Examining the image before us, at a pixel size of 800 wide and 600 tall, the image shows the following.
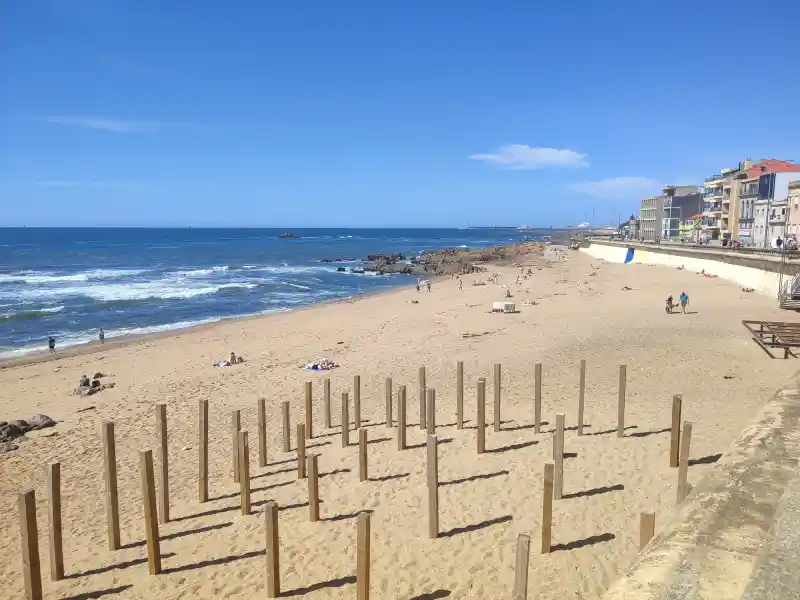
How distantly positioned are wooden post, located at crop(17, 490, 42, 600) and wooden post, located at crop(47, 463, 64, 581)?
0.62 metres

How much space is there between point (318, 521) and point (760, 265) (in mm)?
31340

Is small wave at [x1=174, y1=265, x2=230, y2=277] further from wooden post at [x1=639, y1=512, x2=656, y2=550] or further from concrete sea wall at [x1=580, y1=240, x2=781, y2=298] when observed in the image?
wooden post at [x1=639, y1=512, x2=656, y2=550]

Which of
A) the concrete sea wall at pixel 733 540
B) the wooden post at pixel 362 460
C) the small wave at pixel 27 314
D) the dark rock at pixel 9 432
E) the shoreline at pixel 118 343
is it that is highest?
the concrete sea wall at pixel 733 540

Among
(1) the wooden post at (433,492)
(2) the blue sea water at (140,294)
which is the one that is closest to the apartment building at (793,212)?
(2) the blue sea water at (140,294)

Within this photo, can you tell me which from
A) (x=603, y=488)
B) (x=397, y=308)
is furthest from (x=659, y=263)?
(x=603, y=488)

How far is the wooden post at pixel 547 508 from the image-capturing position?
6961mm

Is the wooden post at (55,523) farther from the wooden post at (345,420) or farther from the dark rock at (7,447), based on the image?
the dark rock at (7,447)

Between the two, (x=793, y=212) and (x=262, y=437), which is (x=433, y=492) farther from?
(x=793, y=212)

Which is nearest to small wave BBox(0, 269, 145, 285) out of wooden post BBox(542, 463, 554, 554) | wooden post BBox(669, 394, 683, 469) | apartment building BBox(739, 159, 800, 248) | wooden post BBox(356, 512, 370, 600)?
wooden post BBox(356, 512, 370, 600)

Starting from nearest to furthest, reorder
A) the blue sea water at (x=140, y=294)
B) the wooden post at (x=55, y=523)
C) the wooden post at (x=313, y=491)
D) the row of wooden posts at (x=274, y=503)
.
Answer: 1. the row of wooden posts at (x=274, y=503)
2. the wooden post at (x=55, y=523)
3. the wooden post at (x=313, y=491)
4. the blue sea water at (x=140, y=294)

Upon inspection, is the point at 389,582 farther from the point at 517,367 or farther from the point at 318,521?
the point at 517,367

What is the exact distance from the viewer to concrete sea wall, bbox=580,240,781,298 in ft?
98.5

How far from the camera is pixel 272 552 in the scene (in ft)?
21.7

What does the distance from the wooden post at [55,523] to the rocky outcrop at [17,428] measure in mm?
6130
